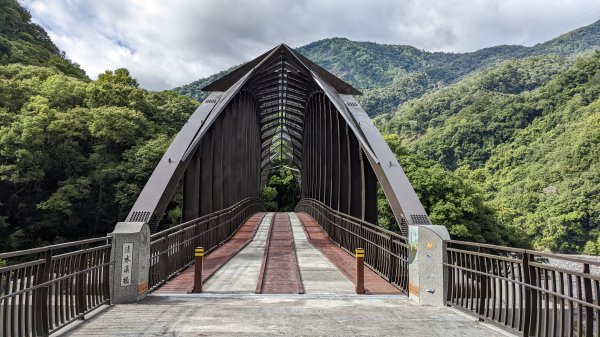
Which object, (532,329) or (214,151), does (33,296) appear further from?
(214,151)

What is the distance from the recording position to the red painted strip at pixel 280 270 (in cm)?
805

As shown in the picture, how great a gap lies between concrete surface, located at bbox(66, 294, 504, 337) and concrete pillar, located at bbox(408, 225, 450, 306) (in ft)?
0.75

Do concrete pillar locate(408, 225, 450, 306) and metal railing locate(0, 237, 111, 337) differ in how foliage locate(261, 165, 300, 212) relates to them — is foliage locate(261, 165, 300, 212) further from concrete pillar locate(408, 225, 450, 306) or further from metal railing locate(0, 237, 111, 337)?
metal railing locate(0, 237, 111, 337)

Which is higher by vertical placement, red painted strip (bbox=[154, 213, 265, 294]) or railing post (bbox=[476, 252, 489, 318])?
railing post (bbox=[476, 252, 489, 318])

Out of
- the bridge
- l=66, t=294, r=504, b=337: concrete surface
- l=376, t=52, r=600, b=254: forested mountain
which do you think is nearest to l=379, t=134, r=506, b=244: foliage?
l=376, t=52, r=600, b=254: forested mountain

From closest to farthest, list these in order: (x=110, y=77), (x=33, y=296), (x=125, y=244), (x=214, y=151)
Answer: (x=33, y=296) → (x=125, y=244) → (x=214, y=151) → (x=110, y=77)

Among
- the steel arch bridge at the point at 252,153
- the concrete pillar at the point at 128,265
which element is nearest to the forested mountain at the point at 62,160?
the steel arch bridge at the point at 252,153

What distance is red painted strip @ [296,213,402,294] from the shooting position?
8055mm

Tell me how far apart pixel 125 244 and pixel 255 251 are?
7053mm

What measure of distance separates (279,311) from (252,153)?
2634 cm

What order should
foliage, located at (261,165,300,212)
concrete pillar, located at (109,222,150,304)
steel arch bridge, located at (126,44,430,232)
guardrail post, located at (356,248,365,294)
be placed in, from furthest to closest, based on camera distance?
foliage, located at (261,165,300,212), steel arch bridge, located at (126,44,430,232), guardrail post, located at (356,248,365,294), concrete pillar, located at (109,222,150,304)

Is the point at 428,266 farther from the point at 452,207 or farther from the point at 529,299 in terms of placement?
the point at 452,207

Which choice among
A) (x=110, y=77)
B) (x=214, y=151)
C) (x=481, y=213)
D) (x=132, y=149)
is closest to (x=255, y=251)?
(x=214, y=151)

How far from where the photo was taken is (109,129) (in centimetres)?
3603
